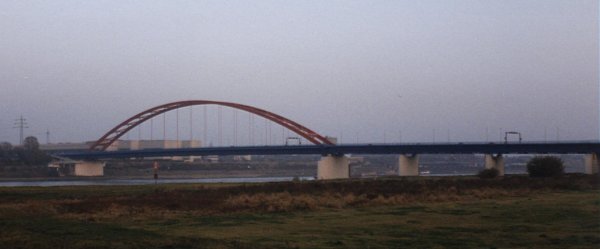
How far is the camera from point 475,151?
101250mm

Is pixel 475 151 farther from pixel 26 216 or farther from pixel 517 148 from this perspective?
pixel 26 216

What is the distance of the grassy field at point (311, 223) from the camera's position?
20.5 metres

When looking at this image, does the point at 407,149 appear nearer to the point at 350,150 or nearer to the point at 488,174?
the point at 350,150

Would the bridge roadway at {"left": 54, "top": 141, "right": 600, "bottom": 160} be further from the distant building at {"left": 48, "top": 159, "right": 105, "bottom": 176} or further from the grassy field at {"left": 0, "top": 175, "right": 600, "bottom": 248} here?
the grassy field at {"left": 0, "top": 175, "right": 600, "bottom": 248}

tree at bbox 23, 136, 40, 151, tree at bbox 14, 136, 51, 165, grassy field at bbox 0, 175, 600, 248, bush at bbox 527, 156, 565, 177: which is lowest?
grassy field at bbox 0, 175, 600, 248

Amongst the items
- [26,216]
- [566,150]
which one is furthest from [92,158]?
[26,216]

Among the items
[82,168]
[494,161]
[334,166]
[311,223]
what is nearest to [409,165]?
[334,166]

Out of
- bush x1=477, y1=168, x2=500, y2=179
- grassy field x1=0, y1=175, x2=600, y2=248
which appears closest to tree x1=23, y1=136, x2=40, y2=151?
bush x1=477, y1=168, x2=500, y2=179

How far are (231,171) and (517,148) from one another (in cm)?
7597

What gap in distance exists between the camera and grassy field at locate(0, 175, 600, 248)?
20.5m

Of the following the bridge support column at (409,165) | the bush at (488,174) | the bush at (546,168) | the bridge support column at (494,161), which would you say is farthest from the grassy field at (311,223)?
the bridge support column at (409,165)

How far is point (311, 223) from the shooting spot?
2767 cm

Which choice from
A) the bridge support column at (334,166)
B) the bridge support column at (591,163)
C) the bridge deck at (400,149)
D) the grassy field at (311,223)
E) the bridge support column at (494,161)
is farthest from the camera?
the bridge support column at (334,166)

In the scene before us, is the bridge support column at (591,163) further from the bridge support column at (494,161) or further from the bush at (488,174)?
the bush at (488,174)
